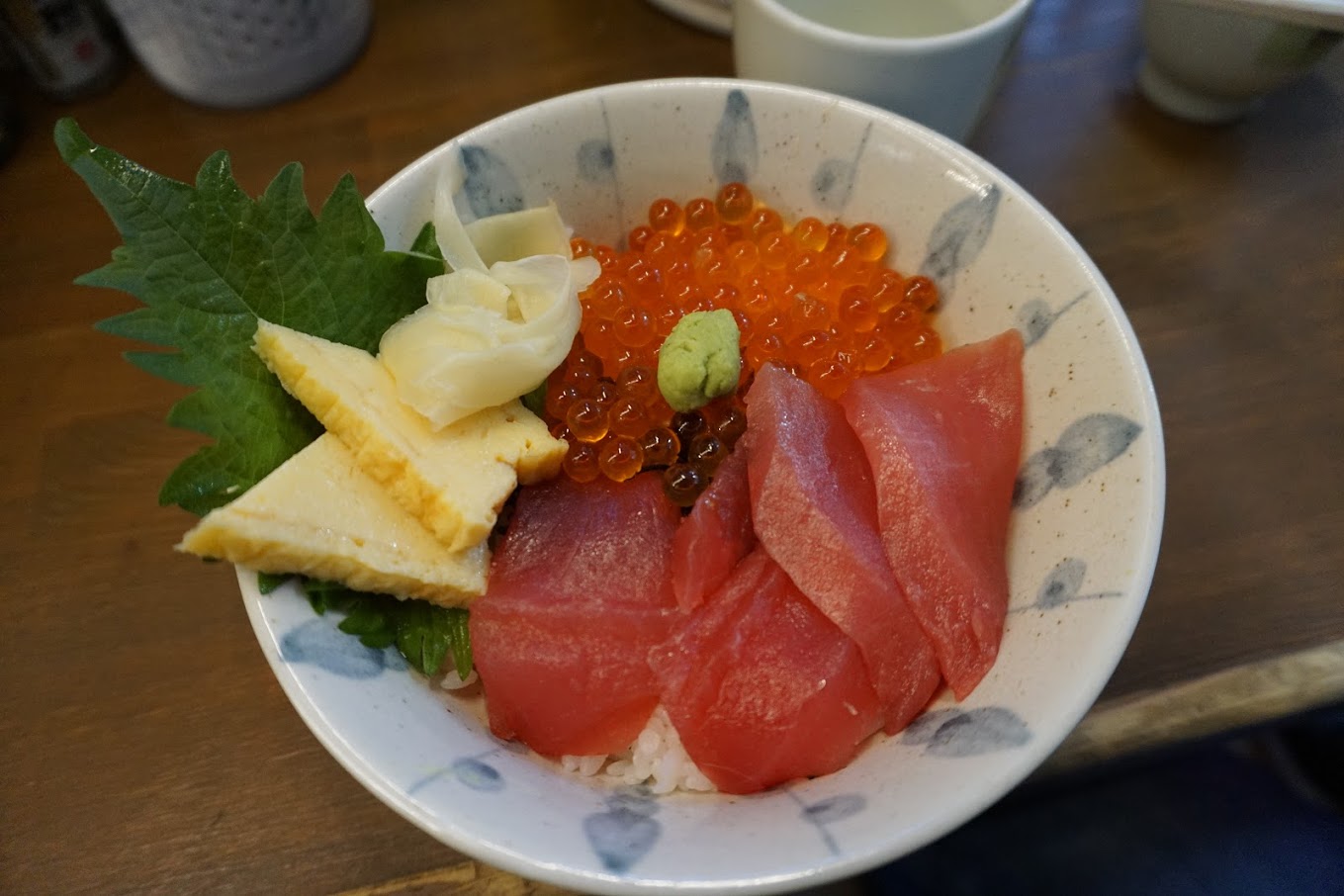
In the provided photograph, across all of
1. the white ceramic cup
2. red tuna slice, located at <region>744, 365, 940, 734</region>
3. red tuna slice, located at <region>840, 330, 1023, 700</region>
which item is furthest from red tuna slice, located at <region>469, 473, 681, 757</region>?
the white ceramic cup

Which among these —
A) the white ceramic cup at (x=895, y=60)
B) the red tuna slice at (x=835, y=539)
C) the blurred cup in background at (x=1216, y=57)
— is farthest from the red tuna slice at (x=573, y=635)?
the blurred cup in background at (x=1216, y=57)

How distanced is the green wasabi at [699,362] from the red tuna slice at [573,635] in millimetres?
165

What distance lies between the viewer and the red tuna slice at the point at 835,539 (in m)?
0.84

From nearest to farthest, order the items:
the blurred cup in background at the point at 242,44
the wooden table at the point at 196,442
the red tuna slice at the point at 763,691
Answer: the red tuna slice at the point at 763,691, the wooden table at the point at 196,442, the blurred cup in background at the point at 242,44

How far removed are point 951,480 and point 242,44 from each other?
150 centimetres

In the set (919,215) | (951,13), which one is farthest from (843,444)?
(951,13)

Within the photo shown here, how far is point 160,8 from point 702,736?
1511mm

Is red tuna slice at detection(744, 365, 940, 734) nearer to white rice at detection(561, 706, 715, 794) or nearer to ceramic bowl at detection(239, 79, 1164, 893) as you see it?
ceramic bowl at detection(239, 79, 1164, 893)

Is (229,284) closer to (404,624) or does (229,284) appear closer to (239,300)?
(239,300)

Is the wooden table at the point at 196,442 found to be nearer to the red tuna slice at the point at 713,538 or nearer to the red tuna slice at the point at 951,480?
the red tuna slice at the point at 951,480

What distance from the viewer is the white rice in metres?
0.87

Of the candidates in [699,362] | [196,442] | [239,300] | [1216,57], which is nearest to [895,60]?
[699,362]

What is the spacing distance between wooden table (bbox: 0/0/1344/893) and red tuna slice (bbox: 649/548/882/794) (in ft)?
1.18

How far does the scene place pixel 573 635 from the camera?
0.87 meters
